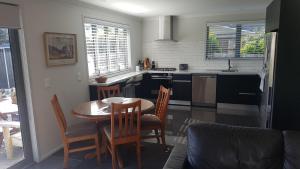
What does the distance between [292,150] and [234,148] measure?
0.41 metres

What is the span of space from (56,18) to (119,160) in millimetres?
2284

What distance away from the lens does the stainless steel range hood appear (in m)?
5.86

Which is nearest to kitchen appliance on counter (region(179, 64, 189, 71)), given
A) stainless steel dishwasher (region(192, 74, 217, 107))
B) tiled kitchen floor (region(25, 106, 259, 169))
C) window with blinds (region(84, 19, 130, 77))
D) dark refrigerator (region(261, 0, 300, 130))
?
stainless steel dishwasher (region(192, 74, 217, 107))

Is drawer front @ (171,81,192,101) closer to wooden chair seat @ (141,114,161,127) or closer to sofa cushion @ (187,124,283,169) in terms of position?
wooden chair seat @ (141,114,161,127)

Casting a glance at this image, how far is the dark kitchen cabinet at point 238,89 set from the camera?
16.6 ft

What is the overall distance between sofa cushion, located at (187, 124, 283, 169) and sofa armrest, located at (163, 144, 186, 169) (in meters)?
0.07

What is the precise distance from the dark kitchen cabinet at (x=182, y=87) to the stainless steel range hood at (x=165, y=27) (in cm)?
110

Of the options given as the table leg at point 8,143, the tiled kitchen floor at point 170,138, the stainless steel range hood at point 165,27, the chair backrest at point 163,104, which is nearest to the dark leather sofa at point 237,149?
the tiled kitchen floor at point 170,138

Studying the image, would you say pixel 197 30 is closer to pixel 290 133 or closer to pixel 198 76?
pixel 198 76

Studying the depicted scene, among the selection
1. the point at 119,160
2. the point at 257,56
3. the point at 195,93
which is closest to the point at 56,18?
the point at 119,160

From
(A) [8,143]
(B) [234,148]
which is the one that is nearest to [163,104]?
(B) [234,148]

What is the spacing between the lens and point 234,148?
1796mm

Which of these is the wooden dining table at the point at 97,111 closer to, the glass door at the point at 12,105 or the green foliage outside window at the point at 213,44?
the glass door at the point at 12,105

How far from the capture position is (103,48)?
481 centimetres
